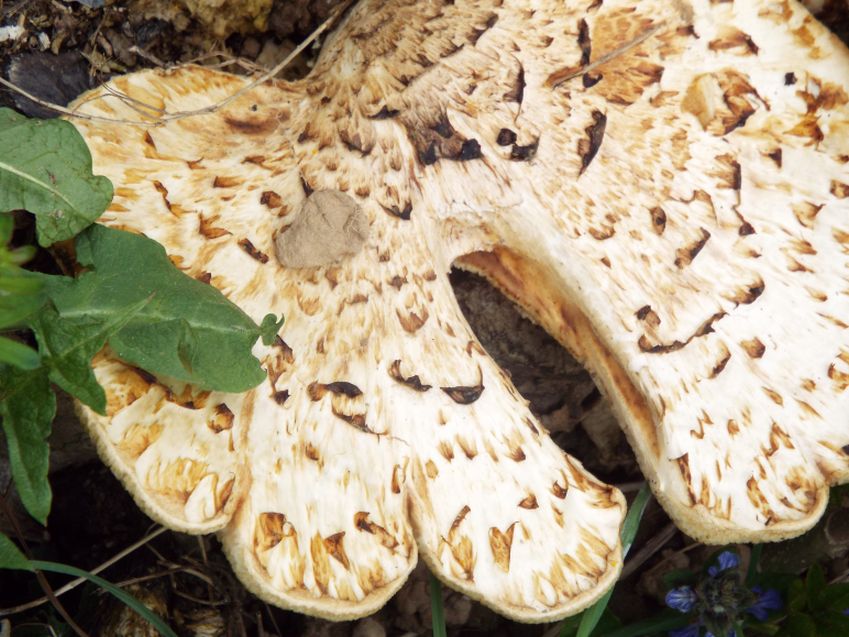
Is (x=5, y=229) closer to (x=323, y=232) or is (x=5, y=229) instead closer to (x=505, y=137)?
(x=323, y=232)

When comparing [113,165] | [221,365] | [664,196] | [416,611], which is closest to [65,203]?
[113,165]

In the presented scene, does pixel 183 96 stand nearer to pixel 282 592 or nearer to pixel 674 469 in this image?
pixel 282 592

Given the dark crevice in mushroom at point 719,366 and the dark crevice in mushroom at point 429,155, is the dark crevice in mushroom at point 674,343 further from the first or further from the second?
the dark crevice in mushroom at point 429,155

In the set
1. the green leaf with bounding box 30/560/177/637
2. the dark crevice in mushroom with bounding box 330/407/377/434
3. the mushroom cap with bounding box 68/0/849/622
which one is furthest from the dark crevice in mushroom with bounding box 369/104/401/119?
the green leaf with bounding box 30/560/177/637

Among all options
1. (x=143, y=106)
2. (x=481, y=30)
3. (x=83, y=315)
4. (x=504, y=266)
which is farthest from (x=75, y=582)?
(x=481, y=30)

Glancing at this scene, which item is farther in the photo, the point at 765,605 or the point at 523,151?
the point at 765,605

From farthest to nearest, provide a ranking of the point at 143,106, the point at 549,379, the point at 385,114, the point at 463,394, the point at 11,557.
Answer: the point at 549,379 → the point at 143,106 → the point at 385,114 → the point at 463,394 → the point at 11,557
